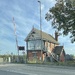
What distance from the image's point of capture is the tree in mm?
52781

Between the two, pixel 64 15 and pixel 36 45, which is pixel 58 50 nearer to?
pixel 36 45

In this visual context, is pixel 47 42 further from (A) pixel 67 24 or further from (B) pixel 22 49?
(A) pixel 67 24

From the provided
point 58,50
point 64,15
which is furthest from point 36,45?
point 64,15

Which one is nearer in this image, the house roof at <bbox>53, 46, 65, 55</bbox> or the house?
the house

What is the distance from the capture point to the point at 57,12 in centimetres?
5528

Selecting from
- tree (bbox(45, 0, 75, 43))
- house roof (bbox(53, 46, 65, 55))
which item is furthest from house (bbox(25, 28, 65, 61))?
tree (bbox(45, 0, 75, 43))

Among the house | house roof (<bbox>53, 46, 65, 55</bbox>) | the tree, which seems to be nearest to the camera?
the tree

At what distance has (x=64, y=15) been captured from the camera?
178 feet

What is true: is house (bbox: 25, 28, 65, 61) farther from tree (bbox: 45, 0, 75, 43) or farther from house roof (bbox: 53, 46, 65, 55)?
tree (bbox: 45, 0, 75, 43)

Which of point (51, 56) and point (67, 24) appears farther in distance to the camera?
point (51, 56)

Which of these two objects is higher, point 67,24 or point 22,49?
point 67,24

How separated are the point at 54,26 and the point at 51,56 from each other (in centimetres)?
2235

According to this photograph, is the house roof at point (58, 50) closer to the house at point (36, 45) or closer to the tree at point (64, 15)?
the house at point (36, 45)

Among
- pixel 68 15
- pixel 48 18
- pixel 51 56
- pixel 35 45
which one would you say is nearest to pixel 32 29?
pixel 35 45
